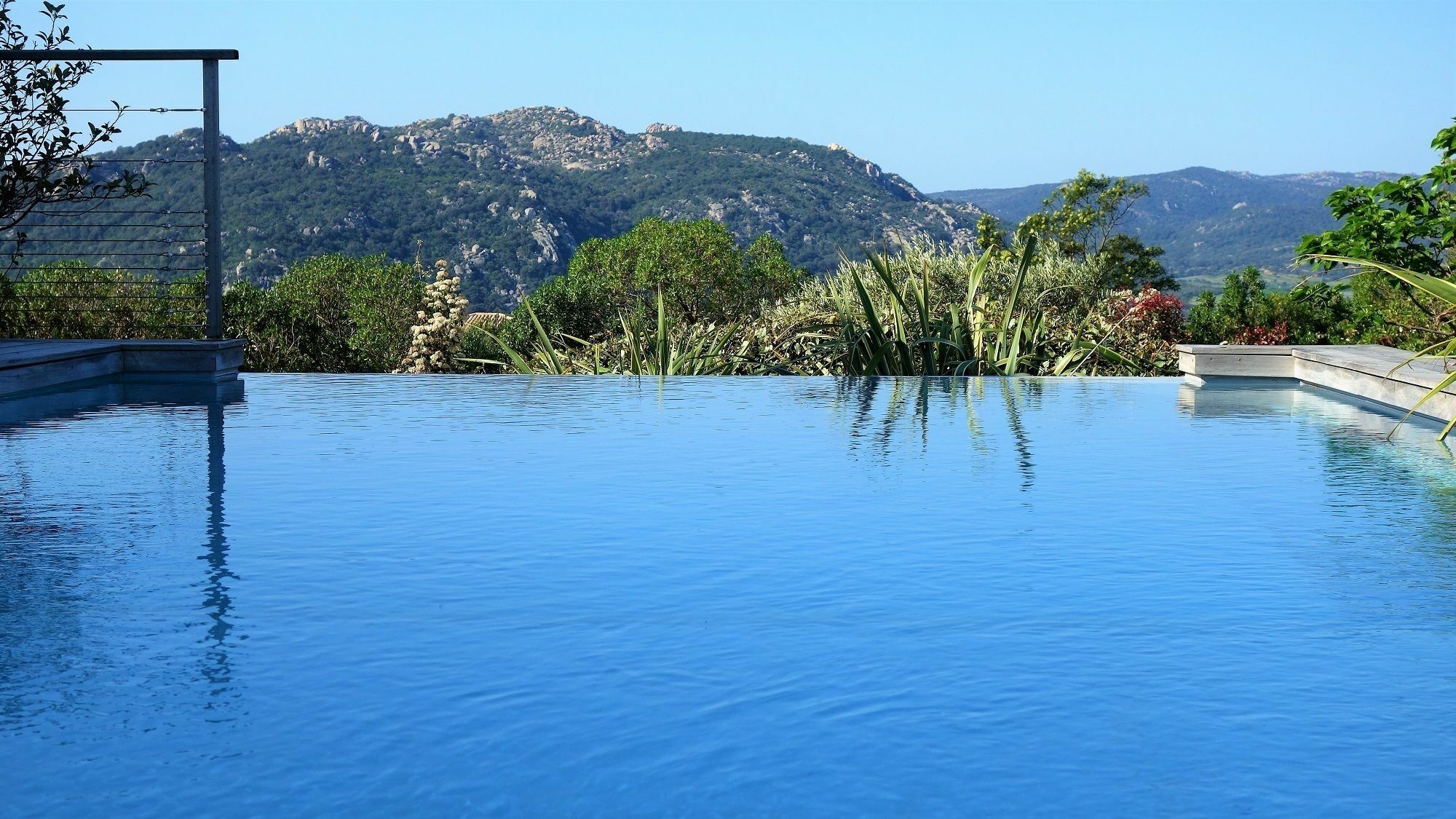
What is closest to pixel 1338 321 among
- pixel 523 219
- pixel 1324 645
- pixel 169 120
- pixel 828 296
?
pixel 828 296

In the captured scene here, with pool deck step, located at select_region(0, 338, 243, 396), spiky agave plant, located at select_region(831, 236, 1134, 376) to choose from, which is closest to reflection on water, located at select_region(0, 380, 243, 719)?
pool deck step, located at select_region(0, 338, 243, 396)

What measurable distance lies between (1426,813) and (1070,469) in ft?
10.3

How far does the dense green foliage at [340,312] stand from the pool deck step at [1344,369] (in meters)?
13.4

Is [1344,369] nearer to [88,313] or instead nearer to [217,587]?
[217,587]

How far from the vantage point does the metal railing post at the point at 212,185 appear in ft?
24.6

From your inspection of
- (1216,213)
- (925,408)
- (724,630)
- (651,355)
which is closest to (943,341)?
(925,408)

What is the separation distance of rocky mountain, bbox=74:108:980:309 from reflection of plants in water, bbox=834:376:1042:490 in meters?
31.7

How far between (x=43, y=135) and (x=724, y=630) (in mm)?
7196

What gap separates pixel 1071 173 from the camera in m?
47.0

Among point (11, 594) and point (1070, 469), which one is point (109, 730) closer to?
point (11, 594)

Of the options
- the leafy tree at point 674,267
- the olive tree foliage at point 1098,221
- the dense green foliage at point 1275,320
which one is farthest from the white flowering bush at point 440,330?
the olive tree foliage at point 1098,221

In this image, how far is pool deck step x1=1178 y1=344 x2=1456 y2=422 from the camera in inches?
243

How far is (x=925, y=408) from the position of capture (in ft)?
22.6

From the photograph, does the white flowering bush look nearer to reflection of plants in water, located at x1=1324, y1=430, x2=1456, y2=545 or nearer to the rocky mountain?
the rocky mountain
